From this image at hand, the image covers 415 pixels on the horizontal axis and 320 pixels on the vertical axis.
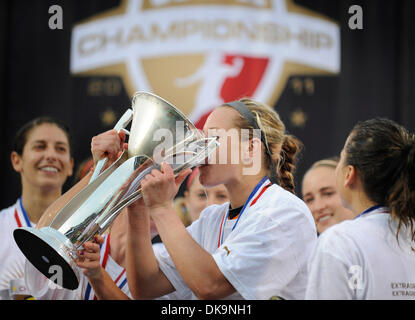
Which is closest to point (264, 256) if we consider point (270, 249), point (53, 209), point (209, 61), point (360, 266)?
point (270, 249)

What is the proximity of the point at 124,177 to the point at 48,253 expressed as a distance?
276mm

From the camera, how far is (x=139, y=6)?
4.11 m

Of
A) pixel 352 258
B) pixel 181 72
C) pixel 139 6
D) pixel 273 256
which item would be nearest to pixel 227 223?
pixel 273 256

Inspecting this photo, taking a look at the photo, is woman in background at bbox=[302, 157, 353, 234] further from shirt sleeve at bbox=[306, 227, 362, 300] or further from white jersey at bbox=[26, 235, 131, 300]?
shirt sleeve at bbox=[306, 227, 362, 300]

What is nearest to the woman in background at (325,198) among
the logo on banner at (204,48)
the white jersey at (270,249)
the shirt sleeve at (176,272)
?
the shirt sleeve at (176,272)

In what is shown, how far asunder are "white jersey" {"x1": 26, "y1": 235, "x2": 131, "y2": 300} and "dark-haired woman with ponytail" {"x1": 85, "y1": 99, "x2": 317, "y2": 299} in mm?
277

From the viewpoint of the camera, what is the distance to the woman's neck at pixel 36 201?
2443 mm

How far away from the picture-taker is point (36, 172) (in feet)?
7.87

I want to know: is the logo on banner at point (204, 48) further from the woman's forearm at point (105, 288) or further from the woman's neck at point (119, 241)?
the woman's forearm at point (105, 288)

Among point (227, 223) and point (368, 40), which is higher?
point (368, 40)

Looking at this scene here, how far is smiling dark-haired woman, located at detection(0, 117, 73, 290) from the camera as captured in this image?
235cm

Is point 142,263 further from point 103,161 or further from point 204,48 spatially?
point 204,48
